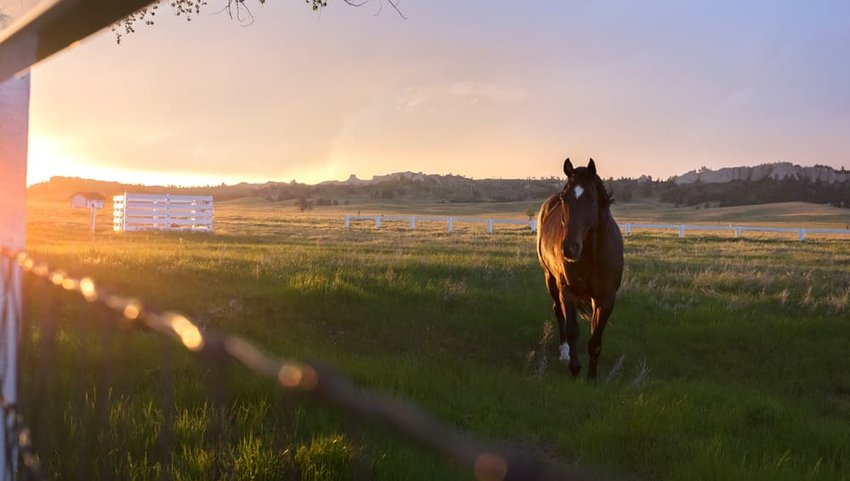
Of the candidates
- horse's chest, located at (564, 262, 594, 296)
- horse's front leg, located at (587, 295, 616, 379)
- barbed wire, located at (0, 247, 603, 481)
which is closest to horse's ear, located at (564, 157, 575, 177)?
horse's chest, located at (564, 262, 594, 296)

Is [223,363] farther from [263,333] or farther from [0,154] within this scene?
[263,333]

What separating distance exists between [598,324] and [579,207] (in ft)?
4.94

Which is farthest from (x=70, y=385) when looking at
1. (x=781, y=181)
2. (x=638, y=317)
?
(x=781, y=181)

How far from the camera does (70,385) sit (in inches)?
210

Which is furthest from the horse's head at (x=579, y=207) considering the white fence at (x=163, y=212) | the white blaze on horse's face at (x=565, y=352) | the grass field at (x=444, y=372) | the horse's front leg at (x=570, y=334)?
the white fence at (x=163, y=212)

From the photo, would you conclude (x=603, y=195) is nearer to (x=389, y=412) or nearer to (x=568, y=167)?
(x=568, y=167)

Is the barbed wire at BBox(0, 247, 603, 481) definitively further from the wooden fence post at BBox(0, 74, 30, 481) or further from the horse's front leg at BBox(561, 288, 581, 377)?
the horse's front leg at BBox(561, 288, 581, 377)

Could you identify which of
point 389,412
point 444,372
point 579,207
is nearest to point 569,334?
point 579,207

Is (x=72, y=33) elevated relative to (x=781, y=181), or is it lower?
lower

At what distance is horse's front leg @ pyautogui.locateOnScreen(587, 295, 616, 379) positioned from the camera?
25.5 ft

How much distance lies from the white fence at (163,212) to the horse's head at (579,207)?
87.1 ft

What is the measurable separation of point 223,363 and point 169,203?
1332 inches

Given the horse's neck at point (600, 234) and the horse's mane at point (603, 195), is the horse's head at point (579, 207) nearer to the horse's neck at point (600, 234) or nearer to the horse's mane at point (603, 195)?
the horse's mane at point (603, 195)

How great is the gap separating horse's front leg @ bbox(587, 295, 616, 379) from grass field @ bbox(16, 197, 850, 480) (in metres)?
0.28
